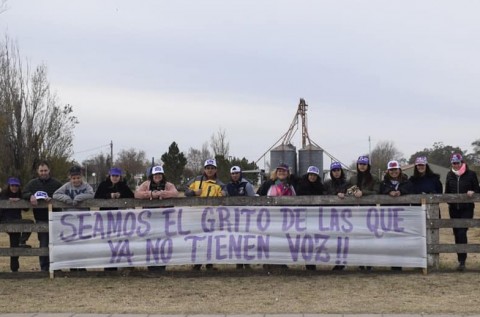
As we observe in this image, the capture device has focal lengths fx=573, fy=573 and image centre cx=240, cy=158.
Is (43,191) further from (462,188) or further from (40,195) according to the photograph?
(462,188)

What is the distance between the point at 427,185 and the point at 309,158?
309 inches

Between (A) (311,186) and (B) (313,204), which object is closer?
(B) (313,204)

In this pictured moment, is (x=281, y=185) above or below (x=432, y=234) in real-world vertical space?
above

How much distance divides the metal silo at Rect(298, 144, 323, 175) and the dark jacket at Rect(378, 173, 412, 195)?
771 centimetres

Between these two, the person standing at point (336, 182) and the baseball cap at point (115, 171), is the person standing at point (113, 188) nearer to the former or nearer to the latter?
the baseball cap at point (115, 171)

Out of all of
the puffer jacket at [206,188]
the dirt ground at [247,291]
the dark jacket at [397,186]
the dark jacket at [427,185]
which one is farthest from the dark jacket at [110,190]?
the dark jacket at [427,185]

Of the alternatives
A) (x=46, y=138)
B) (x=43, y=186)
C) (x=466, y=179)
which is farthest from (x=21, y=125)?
(x=466, y=179)

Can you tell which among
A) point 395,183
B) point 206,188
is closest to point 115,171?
point 206,188

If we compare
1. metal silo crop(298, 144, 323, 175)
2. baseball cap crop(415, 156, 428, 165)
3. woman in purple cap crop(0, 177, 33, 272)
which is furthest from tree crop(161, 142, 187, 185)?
baseball cap crop(415, 156, 428, 165)

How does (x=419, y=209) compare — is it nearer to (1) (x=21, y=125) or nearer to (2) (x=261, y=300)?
(2) (x=261, y=300)

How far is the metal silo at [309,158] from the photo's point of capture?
1631cm

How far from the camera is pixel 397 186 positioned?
8406 mm

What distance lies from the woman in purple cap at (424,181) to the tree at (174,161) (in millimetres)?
51159

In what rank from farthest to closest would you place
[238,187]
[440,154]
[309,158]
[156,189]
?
[440,154]
[309,158]
[238,187]
[156,189]
